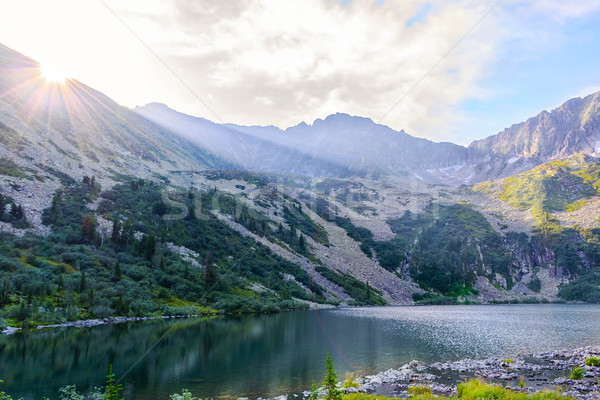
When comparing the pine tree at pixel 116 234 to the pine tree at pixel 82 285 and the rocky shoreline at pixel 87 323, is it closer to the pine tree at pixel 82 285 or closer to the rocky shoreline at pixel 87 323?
the pine tree at pixel 82 285

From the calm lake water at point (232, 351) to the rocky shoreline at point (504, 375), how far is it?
391 cm

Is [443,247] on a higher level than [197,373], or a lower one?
higher

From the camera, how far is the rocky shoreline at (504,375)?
28.1 meters

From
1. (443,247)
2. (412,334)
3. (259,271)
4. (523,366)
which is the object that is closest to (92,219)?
(259,271)

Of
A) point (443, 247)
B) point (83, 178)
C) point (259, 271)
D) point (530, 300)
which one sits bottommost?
point (530, 300)

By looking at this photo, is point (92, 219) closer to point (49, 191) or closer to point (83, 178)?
point (49, 191)

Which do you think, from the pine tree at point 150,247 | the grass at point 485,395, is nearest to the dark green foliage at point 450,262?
the pine tree at point 150,247

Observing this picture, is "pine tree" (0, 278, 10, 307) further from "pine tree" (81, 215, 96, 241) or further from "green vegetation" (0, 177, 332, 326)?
"pine tree" (81, 215, 96, 241)

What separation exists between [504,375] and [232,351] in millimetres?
32286

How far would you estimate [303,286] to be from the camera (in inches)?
4956

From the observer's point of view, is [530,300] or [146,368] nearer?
[146,368]

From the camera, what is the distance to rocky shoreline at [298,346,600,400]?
92.1 ft

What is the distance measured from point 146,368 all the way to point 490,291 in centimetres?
17678

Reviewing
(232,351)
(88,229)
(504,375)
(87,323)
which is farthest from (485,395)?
(88,229)
